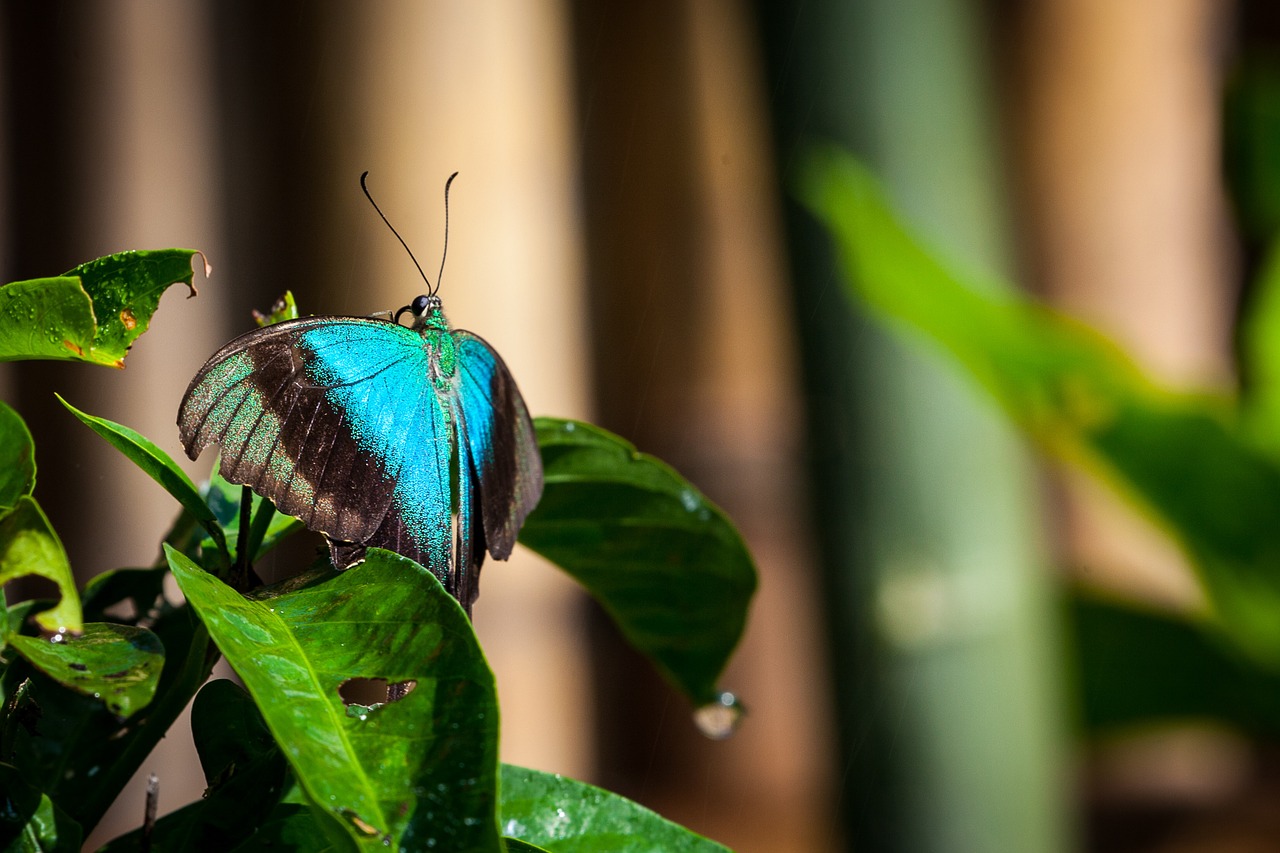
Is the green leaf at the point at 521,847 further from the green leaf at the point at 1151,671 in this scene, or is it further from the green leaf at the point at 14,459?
the green leaf at the point at 1151,671

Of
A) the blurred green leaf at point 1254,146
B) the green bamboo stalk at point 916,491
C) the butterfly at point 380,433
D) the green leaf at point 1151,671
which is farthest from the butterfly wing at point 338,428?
the green leaf at point 1151,671

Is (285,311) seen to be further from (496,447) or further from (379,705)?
(379,705)

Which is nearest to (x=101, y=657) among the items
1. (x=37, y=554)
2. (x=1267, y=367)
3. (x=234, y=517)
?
(x=37, y=554)

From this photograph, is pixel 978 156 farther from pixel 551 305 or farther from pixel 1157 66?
pixel 1157 66

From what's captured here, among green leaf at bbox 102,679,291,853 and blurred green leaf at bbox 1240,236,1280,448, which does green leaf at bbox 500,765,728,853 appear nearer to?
green leaf at bbox 102,679,291,853

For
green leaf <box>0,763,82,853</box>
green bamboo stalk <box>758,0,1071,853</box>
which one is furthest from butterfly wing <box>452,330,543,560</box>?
green bamboo stalk <box>758,0,1071,853</box>

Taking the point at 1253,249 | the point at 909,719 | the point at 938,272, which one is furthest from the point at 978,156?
the point at 1253,249
